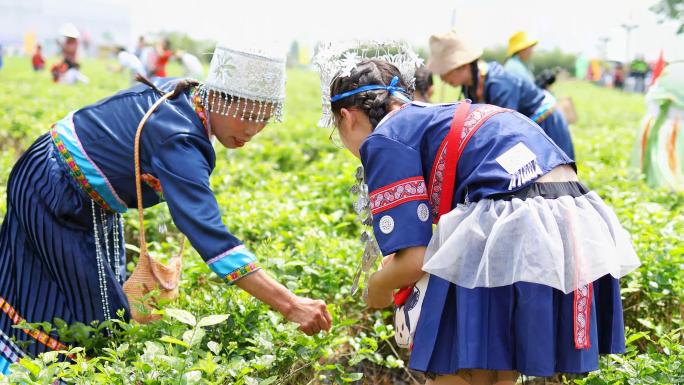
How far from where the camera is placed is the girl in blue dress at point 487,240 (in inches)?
79.2

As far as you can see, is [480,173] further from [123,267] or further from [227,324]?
[123,267]

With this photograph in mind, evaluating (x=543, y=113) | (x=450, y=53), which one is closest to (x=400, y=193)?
(x=450, y=53)

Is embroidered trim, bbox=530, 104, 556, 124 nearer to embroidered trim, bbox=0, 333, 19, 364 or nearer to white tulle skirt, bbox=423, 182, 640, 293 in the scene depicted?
white tulle skirt, bbox=423, 182, 640, 293

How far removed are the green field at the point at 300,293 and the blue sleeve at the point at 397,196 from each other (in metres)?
0.54

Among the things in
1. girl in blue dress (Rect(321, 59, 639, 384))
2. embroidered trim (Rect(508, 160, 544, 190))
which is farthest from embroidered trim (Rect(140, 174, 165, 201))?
embroidered trim (Rect(508, 160, 544, 190))

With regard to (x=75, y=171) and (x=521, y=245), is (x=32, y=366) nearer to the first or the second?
(x=75, y=171)

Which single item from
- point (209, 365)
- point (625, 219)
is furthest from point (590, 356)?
point (625, 219)

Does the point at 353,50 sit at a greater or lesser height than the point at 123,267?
greater

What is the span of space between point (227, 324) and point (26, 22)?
57.5m

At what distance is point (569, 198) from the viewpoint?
6.85 ft

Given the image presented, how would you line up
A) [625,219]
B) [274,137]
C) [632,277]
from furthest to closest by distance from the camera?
1. [274,137]
2. [625,219]
3. [632,277]

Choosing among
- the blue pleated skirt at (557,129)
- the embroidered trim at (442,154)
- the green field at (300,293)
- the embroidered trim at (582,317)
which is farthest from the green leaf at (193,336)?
the blue pleated skirt at (557,129)

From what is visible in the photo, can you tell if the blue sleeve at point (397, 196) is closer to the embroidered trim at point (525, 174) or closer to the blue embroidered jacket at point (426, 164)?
the blue embroidered jacket at point (426, 164)

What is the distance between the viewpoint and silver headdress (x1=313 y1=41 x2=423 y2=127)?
2.41 metres
